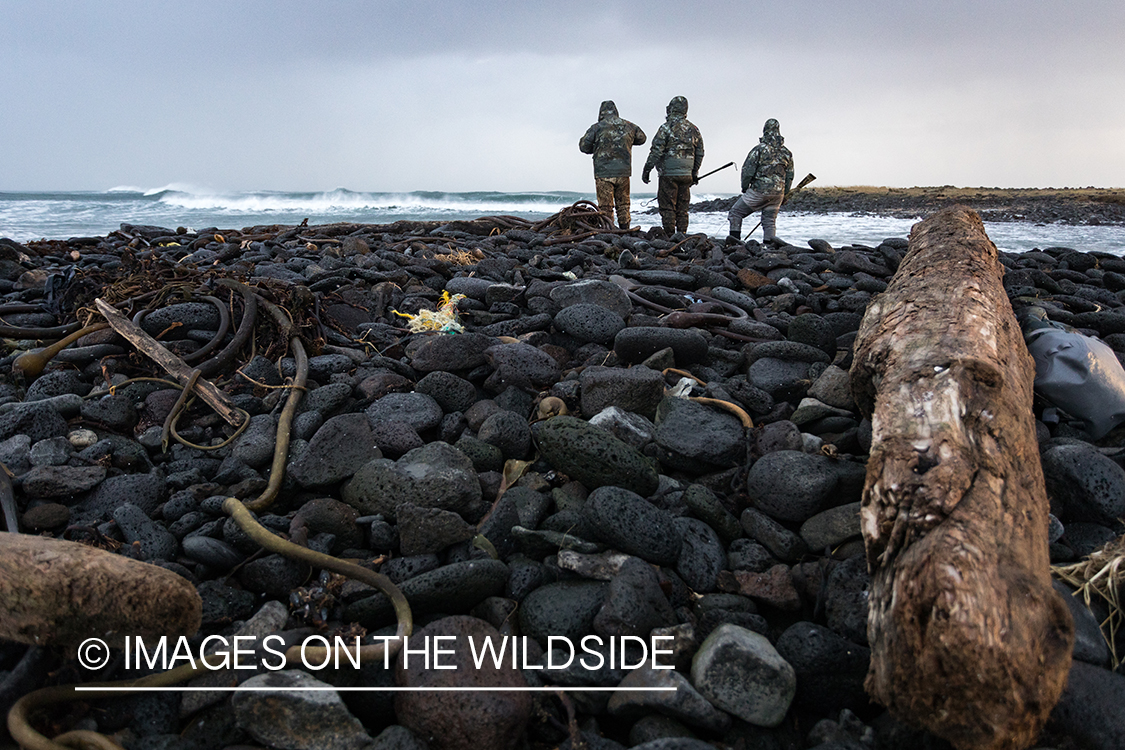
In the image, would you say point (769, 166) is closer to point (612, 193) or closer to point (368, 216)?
point (612, 193)

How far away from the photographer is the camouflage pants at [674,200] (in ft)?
37.7

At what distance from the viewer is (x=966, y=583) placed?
1.41m

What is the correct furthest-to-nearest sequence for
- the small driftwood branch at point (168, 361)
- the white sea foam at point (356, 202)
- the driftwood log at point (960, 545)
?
the white sea foam at point (356, 202) → the small driftwood branch at point (168, 361) → the driftwood log at point (960, 545)

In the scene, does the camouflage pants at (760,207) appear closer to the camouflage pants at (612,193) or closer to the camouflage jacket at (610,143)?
the camouflage pants at (612,193)

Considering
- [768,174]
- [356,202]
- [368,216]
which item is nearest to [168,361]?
[768,174]

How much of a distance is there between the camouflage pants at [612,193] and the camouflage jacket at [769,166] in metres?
2.26

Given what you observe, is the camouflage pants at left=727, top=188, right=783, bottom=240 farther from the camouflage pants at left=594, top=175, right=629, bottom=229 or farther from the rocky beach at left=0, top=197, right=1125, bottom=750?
the rocky beach at left=0, top=197, right=1125, bottom=750

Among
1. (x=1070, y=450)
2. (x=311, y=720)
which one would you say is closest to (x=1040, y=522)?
(x=1070, y=450)

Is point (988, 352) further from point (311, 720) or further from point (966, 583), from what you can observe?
point (311, 720)

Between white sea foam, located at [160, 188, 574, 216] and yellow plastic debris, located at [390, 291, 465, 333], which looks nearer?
yellow plastic debris, located at [390, 291, 465, 333]

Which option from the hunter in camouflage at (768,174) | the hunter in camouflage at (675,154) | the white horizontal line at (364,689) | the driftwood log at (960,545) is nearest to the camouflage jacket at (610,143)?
the hunter in camouflage at (675,154)

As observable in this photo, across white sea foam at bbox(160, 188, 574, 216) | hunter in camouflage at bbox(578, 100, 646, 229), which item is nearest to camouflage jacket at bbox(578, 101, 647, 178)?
hunter in camouflage at bbox(578, 100, 646, 229)

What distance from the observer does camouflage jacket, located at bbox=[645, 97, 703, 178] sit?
11258 mm

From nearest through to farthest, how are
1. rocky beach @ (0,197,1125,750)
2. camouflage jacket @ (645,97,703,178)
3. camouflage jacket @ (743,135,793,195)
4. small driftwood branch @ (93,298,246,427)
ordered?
rocky beach @ (0,197,1125,750) → small driftwood branch @ (93,298,246,427) → camouflage jacket @ (743,135,793,195) → camouflage jacket @ (645,97,703,178)
